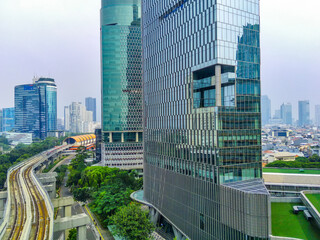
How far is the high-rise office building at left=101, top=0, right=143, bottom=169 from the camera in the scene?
10506cm

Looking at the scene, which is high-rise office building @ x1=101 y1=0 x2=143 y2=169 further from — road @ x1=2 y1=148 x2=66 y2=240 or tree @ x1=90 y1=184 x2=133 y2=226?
tree @ x1=90 y1=184 x2=133 y2=226

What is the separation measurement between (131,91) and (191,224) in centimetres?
7508

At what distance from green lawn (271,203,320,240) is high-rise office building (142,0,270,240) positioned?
363 cm

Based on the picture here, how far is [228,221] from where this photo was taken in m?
31.9

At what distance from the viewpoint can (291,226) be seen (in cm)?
3238

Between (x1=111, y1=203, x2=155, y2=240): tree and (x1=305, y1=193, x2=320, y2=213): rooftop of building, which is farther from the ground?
(x1=305, y1=193, x2=320, y2=213): rooftop of building

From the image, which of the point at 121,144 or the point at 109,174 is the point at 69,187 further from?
the point at 121,144

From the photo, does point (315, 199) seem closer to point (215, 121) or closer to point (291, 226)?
point (291, 226)

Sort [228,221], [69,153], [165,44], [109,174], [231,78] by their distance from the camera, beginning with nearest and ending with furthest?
→ [228,221] < [231,78] < [165,44] < [109,174] < [69,153]

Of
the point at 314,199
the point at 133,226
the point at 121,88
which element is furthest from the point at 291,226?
the point at 121,88

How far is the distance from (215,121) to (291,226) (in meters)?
15.8

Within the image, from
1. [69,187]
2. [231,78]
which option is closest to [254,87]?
Answer: [231,78]

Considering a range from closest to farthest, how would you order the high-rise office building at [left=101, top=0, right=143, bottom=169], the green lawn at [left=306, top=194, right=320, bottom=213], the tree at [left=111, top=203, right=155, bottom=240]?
the green lawn at [left=306, top=194, right=320, bottom=213]
the tree at [left=111, top=203, right=155, bottom=240]
the high-rise office building at [left=101, top=0, right=143, bottom=169]

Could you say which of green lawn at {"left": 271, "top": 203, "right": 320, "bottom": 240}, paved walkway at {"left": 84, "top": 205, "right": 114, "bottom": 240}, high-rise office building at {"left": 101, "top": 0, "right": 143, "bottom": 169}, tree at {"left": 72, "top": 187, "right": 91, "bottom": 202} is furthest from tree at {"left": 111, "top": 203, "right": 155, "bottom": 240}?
high-rise office building at {"left": 101, "top": 0, "right": 143, "bottom": 169}
